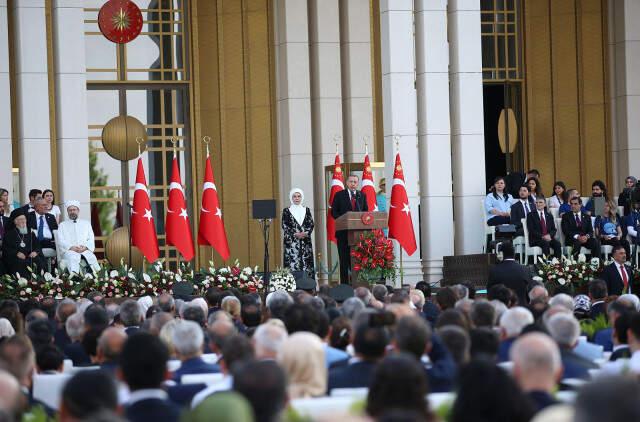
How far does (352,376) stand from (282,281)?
11318 mm

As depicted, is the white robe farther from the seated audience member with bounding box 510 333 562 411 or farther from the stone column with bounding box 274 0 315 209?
the seated audience member with bounding box 510 333 562 411

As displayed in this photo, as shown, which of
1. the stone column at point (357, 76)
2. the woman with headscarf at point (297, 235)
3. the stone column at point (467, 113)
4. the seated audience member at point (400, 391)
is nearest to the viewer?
the seated audience member at point (400, 391)

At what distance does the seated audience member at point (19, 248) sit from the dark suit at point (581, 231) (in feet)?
24.7

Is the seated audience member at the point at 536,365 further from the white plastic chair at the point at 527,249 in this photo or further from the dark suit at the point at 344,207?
the dark suit at the point at 344,207

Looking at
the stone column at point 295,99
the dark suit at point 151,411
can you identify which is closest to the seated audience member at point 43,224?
the stone column at point 295,99

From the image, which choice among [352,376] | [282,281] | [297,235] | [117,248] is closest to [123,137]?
[117,248]

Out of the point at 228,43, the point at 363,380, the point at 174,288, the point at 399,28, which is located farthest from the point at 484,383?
the point at 228,43

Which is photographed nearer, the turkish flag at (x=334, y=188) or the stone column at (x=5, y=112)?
the stone column at (x=5, y=112)

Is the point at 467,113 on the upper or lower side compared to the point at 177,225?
upper

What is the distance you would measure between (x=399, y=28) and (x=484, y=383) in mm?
16040

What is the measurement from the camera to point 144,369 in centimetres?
600

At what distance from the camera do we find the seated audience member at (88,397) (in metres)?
5.08

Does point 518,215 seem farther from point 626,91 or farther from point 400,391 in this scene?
point 400,391

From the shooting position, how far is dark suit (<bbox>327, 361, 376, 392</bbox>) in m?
7.27
